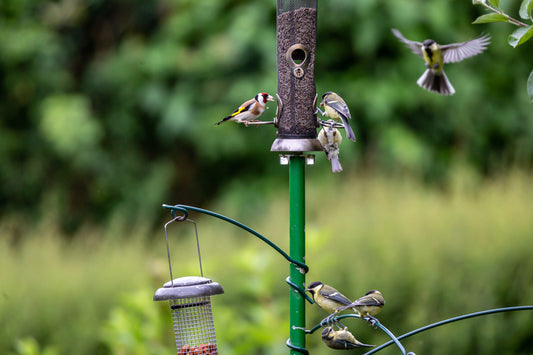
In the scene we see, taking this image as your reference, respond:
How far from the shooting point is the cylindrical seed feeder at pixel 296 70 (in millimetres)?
2512

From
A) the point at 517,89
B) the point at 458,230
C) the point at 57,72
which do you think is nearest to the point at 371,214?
the point at 458,230

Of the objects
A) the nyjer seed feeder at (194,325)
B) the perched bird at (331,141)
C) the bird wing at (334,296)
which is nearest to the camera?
the bird wing at (334,296)

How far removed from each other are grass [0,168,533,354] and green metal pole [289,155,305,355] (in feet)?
4.89

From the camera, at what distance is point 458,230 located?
4.90 m

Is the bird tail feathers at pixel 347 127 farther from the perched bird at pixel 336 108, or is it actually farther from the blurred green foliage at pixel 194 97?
the blurred green foliage at pixel 194 97

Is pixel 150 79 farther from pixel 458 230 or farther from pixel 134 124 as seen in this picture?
pixel 458 230

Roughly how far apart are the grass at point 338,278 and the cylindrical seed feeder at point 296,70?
5.43ft

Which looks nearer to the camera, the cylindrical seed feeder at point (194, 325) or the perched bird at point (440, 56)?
the perched bird at point (440, 56)

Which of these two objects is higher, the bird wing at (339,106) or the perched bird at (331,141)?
the bird wing at (339,106)

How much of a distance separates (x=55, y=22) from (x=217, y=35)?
2626 mm

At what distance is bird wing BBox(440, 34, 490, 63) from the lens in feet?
7.14

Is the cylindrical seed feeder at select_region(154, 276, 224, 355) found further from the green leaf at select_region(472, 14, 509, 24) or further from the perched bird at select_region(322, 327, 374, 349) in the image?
the green leaf at select_region(472, 14, 509, 24)

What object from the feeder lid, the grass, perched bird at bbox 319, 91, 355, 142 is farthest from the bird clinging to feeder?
the grass

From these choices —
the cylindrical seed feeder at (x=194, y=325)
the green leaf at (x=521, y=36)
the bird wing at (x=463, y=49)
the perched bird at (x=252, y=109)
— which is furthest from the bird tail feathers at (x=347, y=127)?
the cylindrical seed feeder at (x=194, y=325)
